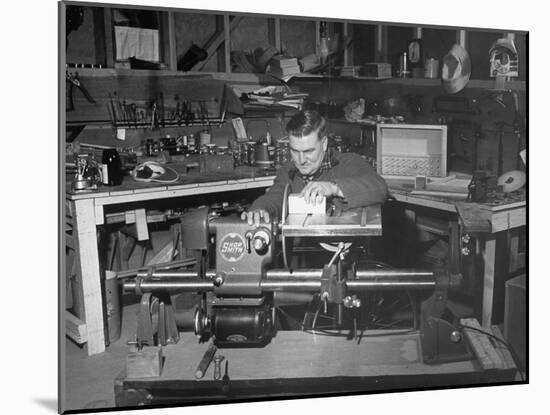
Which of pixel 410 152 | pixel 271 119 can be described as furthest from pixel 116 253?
pixel 410 152

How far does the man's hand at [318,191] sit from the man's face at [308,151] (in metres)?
0.08

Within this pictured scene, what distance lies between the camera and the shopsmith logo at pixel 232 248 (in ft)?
10.8

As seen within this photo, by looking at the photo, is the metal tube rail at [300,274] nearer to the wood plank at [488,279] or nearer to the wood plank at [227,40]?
the wood plank at [488,279]

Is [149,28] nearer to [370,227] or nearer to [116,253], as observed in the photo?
[116,253]

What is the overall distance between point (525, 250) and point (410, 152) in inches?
30.8

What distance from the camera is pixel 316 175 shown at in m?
3.43

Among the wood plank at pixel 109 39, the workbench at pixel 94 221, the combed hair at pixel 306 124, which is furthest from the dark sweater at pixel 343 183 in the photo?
the wood plank at pixel 109 39

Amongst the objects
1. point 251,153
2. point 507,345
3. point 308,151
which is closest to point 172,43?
point 251,153

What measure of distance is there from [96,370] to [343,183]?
1.34 metres

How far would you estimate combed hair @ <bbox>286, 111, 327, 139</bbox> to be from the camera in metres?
3.46

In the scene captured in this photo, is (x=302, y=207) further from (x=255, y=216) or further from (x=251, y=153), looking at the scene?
(x=251, y=153)

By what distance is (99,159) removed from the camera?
3.26 metres

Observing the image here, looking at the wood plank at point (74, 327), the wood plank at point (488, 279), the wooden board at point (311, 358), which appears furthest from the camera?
the wood plank at point (488, 279)

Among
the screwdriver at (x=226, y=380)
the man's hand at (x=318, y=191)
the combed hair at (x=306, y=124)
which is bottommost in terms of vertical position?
the screwdriver at (x=226, y=380)
